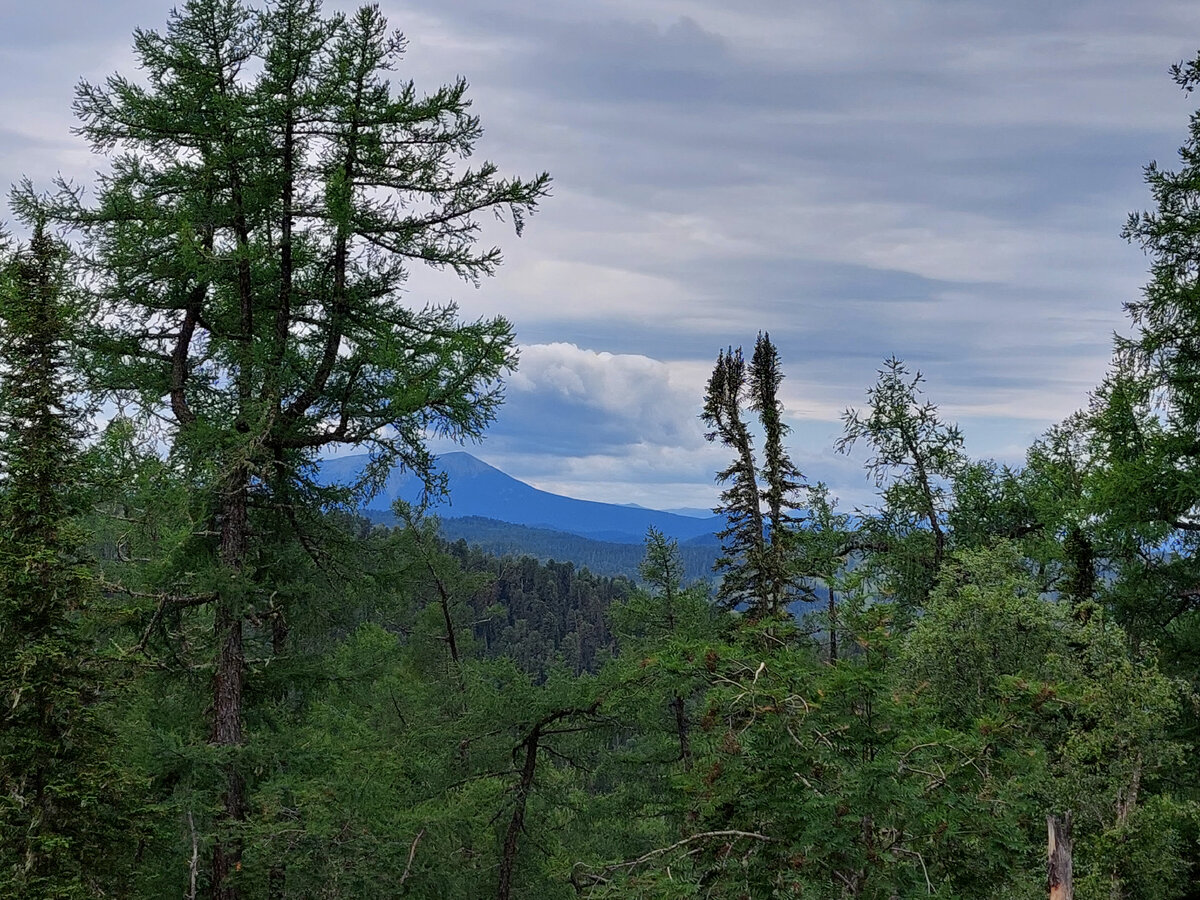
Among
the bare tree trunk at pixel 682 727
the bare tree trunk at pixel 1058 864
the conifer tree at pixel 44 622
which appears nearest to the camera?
the bare tree trunk at pixel 1058 864

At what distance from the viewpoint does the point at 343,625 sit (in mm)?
14594

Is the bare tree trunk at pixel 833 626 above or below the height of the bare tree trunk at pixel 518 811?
above

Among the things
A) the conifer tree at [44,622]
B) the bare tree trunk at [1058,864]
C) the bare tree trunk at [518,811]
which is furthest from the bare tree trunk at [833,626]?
the conifer tree at [44,622]

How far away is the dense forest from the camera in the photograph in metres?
6.38

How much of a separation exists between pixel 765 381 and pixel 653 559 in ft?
18.4

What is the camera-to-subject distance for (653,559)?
2117 cm

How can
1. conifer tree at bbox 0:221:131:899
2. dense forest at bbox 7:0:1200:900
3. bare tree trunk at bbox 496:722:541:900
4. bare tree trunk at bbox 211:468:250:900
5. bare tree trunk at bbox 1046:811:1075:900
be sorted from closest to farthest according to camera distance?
dense forest at bbox 7:0:1200:900 → bare tree trunk at bbox 1046:811:1075:900 → conifer tree at bbox 0:221:131:899 → bare tree trunk at bbox 211:468:250:900 → bare tree trunk at bbox 496:722:541:900

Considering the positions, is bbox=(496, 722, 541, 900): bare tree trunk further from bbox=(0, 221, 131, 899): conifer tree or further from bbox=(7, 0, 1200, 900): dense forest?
bbox=(0, 221, 131, 899): conifer tree

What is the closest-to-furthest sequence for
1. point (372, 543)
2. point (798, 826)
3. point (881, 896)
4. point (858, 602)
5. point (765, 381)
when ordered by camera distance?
1. point (881, 896)
2. point (798, 826)
3. point (858, 602)
4. point (372, 543)
5. point (765, 381)

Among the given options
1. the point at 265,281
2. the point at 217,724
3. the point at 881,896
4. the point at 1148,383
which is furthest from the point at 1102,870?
the point at 265,281

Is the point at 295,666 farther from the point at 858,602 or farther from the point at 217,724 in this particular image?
the point at 858,602

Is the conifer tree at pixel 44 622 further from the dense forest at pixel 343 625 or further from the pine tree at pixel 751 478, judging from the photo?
the pine tree at pixel 751 478

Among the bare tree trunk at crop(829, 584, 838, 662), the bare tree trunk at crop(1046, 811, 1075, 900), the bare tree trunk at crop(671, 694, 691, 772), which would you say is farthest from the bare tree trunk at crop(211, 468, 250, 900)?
the bare tree trunk at crop(1046, 811, 1075, 900)

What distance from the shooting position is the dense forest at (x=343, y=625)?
20.9 feet
